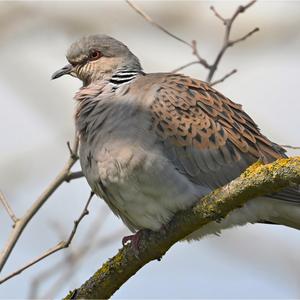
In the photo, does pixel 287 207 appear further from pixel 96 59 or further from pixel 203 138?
pixel 96 59

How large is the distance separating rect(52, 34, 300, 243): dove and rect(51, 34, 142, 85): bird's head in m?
0.36

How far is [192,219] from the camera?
3605 millimetres

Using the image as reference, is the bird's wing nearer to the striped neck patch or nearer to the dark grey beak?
the striped neck patch

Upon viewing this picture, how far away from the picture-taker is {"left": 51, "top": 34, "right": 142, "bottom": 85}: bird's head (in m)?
5.03

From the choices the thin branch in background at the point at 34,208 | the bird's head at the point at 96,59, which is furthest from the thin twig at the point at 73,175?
the bird's head at the point at 96,59

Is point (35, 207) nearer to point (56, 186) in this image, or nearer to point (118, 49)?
point (56, 186)

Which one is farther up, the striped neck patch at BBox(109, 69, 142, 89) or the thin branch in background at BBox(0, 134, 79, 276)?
the striped neck patch at BBox(109, 69, 142, 89)

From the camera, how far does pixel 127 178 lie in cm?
417

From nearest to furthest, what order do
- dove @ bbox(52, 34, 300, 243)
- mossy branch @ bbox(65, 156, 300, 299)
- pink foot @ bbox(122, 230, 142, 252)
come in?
mossy branch @ bbox(65, 156, 300, 299) → pink foot @ bbox(122, 230, 142, 252) → dove @ bbox(52, 34, 300, 243)

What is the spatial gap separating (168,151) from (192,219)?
0.75 m

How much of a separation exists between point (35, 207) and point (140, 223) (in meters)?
0.60

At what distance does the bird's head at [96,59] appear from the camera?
5.03 metres

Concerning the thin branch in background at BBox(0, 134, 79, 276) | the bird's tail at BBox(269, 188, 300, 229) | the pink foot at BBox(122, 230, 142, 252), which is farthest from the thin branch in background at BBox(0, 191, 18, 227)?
the bird's tail at BBox(269, 188, 300, 229)

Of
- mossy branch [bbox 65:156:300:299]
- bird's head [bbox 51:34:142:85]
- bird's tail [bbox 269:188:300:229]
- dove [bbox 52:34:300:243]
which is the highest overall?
bird's head [bbox 51:34:142:85]
